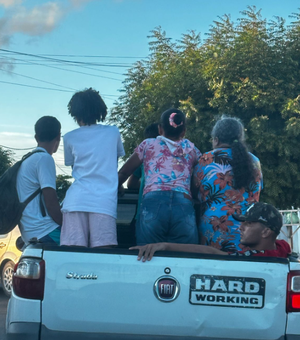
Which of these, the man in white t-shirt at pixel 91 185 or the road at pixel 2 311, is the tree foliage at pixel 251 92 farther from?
the man in white t-shirt at pixel 91 185

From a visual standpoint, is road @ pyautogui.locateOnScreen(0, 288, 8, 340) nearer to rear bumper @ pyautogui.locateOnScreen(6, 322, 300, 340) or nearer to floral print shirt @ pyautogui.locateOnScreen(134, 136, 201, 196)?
floral print shirt @ pyautogui.locateOnScreen(134, 136, 201, 196)

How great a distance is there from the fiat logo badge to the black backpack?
1.53 m

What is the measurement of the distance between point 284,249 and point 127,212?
1615 millimetres

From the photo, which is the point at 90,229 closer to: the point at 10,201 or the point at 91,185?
the point at 91,185

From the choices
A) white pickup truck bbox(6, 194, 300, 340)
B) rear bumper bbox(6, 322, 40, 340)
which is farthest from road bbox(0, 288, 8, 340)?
white pickup truck bbox(6, 194, 300, 340)

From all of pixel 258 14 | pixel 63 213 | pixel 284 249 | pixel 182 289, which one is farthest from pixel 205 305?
pixel 258 14

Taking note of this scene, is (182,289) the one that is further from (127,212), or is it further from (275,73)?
(275,73)

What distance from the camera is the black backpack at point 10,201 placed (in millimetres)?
4020

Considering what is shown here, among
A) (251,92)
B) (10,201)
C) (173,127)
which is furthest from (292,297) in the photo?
(251,92)

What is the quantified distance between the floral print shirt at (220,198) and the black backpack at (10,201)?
1.20 meters

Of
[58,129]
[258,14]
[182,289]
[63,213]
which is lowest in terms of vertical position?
[182,289]

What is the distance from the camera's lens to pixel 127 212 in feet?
15.5

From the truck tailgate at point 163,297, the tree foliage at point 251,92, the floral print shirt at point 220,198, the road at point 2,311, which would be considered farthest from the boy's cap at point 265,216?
the tree foliage at point 251,92

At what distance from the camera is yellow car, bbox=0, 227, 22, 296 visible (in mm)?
11375
